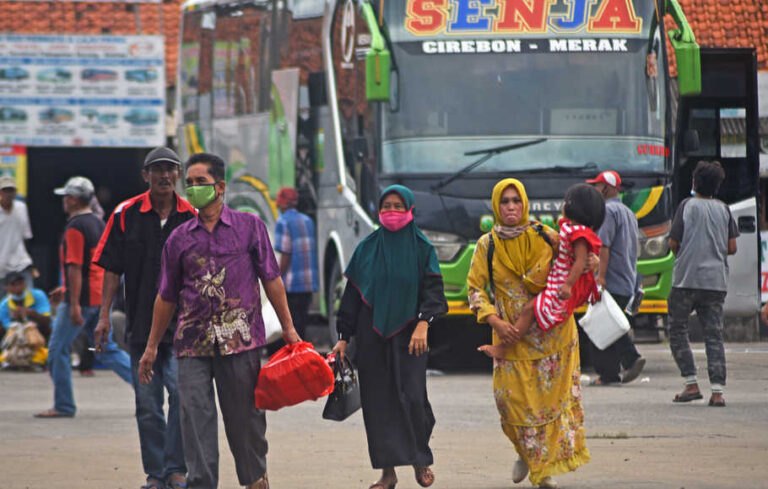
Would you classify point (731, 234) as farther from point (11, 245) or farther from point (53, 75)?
point (53, 75)

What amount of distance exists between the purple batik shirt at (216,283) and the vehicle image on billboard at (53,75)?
20507 millimetres

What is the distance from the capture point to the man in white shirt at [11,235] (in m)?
16.9

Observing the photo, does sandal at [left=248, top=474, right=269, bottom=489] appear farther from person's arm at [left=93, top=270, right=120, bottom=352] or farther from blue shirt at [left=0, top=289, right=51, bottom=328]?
blue shirt at [left=0, top=289, right=51, bottom=328]

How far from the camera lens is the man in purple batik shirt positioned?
7.26 meters

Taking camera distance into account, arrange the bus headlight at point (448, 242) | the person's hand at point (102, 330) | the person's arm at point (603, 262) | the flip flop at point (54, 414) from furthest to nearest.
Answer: the bus headlight at point (448, 242)
the person's arm at point (603, 262)
the flip flop at point (54, 414)
the person's hand at point (102, 330)

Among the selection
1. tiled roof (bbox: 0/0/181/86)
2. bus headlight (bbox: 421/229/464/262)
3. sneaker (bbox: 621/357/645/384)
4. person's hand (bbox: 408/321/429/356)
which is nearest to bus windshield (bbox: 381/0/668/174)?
bus headlight (bbox: 421/229/464/262)

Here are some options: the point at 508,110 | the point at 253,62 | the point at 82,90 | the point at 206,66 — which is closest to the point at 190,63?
the point at 206,66

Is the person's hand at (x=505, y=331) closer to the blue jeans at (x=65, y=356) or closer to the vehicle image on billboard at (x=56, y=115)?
the blue jeans at (x=65, y=356)

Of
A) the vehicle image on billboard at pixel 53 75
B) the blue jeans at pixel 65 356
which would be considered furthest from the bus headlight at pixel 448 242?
the vehicle image on billboard at pixel 53 75

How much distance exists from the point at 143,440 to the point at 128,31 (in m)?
21.6

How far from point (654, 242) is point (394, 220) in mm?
7263

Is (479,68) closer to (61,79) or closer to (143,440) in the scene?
(143,440)

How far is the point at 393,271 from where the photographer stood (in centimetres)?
807

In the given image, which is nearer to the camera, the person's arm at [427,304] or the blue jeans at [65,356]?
the person's arm at [427,304]
